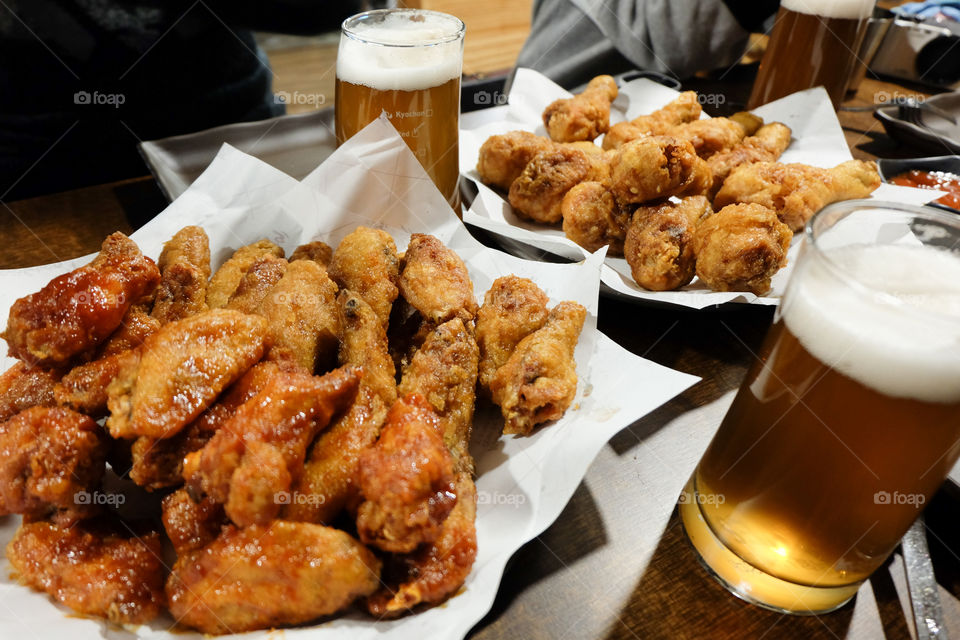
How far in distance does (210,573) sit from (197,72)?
285 centimetres

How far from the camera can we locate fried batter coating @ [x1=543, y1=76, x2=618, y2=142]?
8.71ft

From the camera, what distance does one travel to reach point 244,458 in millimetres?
1034

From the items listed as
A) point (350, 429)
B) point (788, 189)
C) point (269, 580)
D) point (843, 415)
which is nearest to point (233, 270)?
point (350, 429)

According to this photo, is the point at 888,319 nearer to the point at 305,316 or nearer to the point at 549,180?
the point at 305,316

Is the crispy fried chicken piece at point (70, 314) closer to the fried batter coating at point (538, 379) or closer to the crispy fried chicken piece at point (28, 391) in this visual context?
the crispy fried chicken piece at point (28, 391)

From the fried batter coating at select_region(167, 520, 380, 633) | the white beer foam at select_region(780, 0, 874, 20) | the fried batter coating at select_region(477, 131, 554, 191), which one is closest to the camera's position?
the fried batter coating at select_region(167, 520, 380, 633)

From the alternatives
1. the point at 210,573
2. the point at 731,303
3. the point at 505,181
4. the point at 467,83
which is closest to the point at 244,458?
the point at 210,573

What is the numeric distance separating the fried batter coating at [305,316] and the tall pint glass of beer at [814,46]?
2.68 m

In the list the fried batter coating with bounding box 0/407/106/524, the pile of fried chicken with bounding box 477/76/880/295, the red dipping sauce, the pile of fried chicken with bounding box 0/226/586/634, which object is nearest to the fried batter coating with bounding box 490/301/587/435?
the pile of fried chicken with bounding box 0/226/586/634

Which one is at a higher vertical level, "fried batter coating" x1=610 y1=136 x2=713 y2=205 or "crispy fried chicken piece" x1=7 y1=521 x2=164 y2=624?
"fried batter coating" x1=610 y1=136 x2=713 y2=205

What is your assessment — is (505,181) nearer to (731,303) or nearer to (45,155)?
(731,303)

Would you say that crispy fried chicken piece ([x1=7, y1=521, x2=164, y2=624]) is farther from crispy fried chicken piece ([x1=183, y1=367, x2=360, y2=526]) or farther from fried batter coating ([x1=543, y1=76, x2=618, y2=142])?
fried batter coating ([x1=543, y1=76, x2=618, y2=142])

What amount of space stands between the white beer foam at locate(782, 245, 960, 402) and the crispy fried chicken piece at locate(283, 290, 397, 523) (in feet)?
2.65

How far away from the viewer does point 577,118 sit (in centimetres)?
265
